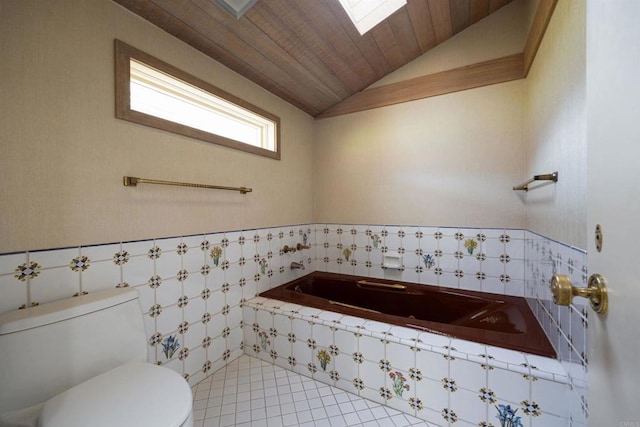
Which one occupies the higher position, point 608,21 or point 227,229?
point 608,21

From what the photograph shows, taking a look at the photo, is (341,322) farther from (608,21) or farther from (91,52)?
(91,52)

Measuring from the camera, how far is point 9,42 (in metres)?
0.91

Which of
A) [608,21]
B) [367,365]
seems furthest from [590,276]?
[367,365]

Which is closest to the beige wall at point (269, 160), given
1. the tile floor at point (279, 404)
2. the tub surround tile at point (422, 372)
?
the tub surround tile at point (422, 372)

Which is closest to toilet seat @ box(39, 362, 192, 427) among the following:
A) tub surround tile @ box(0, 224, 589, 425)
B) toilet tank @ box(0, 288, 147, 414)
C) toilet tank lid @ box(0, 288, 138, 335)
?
toilet tank @ box(0, 288, 147, 414)

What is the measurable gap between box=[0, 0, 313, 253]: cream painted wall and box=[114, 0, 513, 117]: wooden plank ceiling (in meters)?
0.14

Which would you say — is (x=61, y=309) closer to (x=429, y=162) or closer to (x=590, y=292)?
(x=590, y=292)

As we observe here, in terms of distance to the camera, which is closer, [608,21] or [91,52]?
[608,21]

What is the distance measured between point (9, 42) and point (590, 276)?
1.94 metres

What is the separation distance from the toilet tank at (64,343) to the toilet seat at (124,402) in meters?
0.10

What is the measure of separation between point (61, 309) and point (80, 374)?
0.87ft

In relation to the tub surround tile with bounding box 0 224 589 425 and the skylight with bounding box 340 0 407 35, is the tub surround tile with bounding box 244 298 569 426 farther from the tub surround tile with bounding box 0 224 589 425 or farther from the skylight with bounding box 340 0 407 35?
the skylight with bounding box 340 0 407 35

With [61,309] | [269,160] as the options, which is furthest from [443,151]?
[61,309]

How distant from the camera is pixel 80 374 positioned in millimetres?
944
